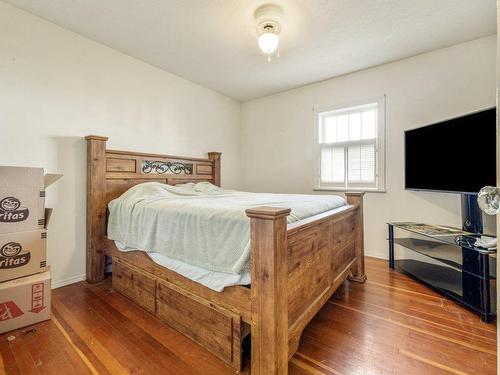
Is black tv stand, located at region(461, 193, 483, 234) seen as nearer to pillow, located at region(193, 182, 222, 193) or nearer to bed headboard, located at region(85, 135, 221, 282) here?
pillow, located at region(193, 182, 222, 193)

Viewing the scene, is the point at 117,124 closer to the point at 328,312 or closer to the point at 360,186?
the point at 328,312

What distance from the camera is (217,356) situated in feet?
4.53

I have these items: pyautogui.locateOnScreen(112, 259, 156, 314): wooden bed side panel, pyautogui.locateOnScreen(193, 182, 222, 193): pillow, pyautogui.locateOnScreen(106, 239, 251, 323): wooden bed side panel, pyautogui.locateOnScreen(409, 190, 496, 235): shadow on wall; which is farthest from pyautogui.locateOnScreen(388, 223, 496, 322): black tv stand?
pyautogui.locateOnScreen(112, 259, 156, 314): wooden bed side panel

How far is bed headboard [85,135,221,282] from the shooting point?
2.40m

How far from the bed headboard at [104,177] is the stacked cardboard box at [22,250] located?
0.52 m

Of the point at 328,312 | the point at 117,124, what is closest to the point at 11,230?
the point at 117,124

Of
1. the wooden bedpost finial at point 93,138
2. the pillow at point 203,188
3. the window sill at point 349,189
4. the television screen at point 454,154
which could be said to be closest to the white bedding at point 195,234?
the wooden bedpost finial at point 93,138

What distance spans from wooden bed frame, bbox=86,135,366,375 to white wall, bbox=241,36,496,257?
0.91 m

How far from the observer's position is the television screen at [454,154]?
1934 mm

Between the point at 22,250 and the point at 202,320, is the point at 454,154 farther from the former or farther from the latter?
the point at 22,250

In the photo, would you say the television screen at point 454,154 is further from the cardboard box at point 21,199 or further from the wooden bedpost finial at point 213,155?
the cardboard box at point 21,199

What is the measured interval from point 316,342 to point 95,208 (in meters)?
2.25

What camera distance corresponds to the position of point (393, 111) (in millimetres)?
3000

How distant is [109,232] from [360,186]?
302cm
